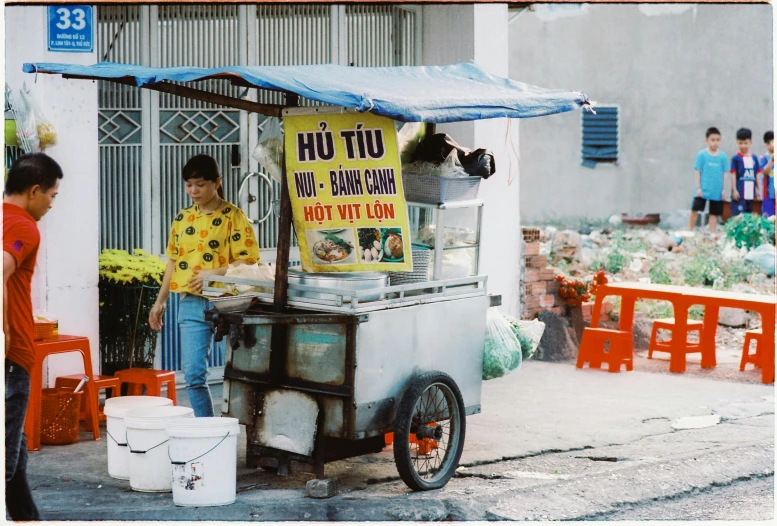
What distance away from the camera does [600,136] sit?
1792cm

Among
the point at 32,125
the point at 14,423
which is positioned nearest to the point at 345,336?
the point at 14,423

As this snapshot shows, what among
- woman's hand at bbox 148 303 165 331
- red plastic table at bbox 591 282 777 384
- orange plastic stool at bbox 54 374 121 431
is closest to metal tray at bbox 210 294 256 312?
woman's hand at bbox 148 303 165 331

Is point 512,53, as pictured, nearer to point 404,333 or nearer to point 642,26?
point 642,26

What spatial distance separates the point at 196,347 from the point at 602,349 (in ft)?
15.5

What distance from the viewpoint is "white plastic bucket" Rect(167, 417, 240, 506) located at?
581 cm

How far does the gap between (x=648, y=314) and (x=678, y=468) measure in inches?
199

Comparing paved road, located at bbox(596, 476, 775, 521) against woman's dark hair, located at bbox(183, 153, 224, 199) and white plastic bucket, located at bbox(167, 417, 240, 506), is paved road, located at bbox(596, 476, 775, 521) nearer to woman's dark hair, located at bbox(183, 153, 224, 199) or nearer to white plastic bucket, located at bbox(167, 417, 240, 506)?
white plastic bucket, located at bbox(167, 417, 240, 506)

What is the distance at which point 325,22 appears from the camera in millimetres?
9719

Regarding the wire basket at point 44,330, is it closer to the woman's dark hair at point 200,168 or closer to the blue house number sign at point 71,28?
the woman's dark hair at point 200,168

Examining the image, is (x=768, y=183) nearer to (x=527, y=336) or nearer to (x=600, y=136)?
(x=600, y=136)

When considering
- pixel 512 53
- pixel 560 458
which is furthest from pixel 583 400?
pixel 512 53

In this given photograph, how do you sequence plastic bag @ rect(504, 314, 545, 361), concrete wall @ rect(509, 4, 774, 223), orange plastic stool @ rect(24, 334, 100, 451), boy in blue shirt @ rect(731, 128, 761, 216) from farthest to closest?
concrete wall @ rect(509, 4, 774, 223) → boy in blue shirt @ rect(731, 128, 761, 216) → plastic bag @ rect(504, 314, 545, 361) → orange plastic stool @ rect(24, 334, 100, 451)

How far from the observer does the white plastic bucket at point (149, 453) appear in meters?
6.07

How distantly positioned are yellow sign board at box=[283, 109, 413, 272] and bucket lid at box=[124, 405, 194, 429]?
1.26m
